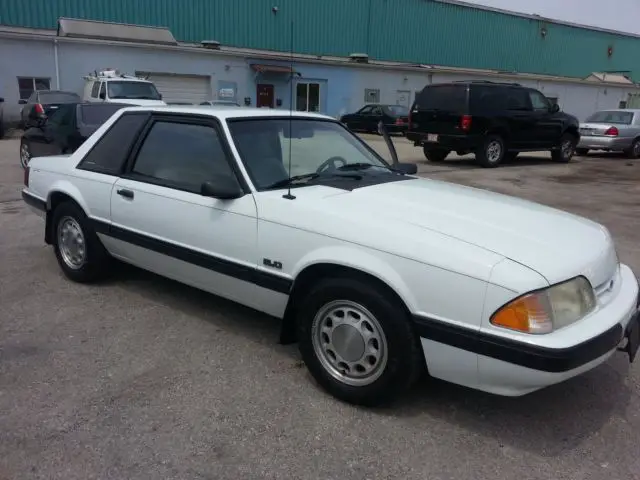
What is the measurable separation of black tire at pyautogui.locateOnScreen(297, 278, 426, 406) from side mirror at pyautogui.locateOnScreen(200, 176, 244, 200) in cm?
77

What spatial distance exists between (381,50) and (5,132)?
22784 millimetres

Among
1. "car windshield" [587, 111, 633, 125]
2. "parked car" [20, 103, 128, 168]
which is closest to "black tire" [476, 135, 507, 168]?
"car windshield" [587, 111, 633, 125]

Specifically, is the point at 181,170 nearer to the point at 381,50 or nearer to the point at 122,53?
the point at 122,53

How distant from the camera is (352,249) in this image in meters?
2.92

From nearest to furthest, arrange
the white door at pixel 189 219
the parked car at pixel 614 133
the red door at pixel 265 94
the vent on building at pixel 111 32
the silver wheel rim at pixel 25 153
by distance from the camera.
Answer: the white door at pixel 189 219 → the silver wheel rim at pixel 25 153 → the parked car at pixel 614 133 → the vent on building at pixel 111 32 → the red door at pixel 265 94

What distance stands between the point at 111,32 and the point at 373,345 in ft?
79.1

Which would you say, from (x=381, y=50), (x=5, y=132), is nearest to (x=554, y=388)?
(x=5, y=132)

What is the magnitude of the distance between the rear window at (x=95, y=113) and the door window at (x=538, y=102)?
10.2 meters

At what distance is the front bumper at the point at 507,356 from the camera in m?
2.49

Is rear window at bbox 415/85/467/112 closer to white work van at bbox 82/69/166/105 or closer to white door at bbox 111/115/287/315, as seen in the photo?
white work van at bbox 82/69/166/105

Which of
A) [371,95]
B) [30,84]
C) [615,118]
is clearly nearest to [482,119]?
[615,118]

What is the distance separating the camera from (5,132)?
19797 mm

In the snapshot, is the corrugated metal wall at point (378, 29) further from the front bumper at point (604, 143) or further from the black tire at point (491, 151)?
the black tire at point (491, 151)

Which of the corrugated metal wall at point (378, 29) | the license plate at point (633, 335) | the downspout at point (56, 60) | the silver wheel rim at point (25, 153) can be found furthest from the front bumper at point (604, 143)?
the downspout at point (56, 60)
